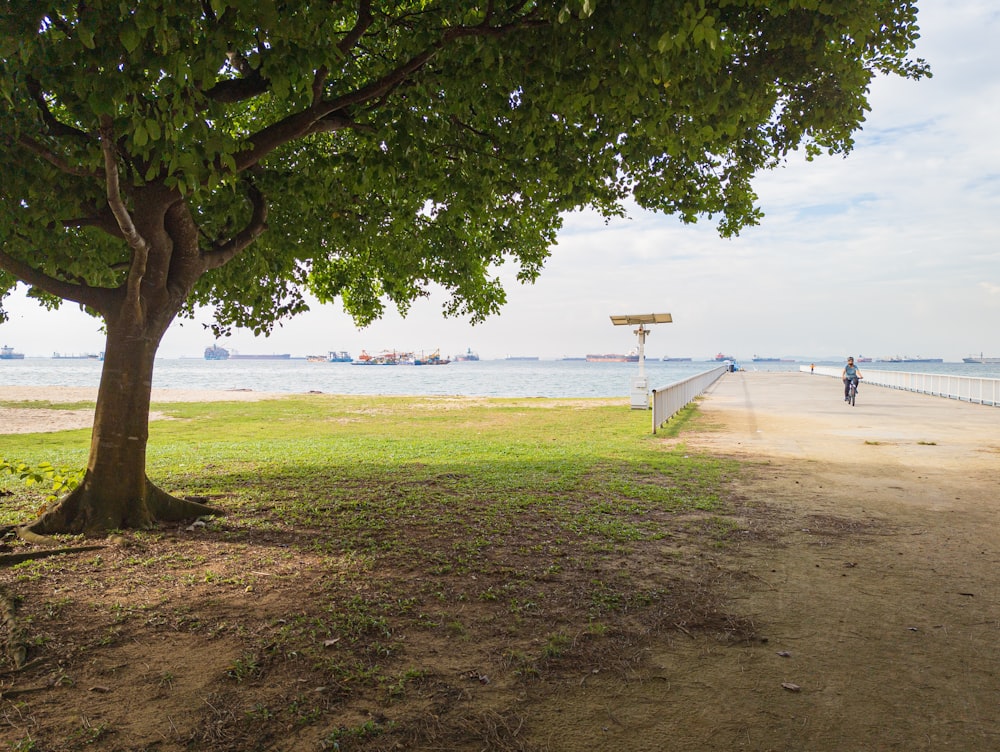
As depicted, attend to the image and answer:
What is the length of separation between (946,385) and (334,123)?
32.2 m

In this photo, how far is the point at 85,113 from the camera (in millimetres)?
5508

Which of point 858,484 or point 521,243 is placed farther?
point 521,243

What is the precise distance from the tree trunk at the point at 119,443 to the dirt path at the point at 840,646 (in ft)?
19.1

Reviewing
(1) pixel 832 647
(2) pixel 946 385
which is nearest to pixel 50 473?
(1) pixel 832 647

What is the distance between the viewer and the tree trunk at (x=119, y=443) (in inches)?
280

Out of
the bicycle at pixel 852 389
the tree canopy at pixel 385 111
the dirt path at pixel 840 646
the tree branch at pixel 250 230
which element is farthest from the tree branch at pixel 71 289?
the bicycle at pixel 852 389

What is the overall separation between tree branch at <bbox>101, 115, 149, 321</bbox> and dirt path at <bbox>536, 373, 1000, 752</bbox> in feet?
18.4

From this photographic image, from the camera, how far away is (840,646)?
13.6 feet

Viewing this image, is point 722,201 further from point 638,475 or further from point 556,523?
point 556,523

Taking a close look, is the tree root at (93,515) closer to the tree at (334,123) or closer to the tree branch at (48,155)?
the tree at (334,123)

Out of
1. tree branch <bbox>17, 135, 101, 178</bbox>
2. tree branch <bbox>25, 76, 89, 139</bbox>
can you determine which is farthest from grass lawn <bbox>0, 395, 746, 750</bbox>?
tree branch <bbox>25, 76, 89, 139</bbox>

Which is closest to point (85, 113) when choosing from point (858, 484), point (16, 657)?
point (16, 657)

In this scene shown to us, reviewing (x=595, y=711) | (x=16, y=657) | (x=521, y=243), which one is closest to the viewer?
(x=595, y=711)

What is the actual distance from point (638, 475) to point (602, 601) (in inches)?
240
